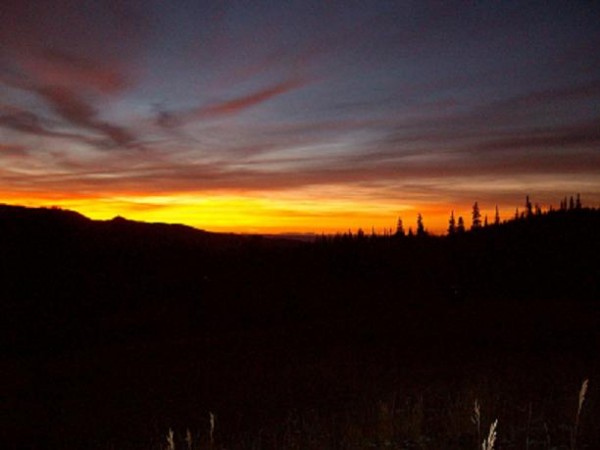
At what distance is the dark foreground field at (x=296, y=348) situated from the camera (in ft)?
28.1

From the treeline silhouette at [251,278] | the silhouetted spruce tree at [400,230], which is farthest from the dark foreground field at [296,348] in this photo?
the silhouetted spruce tree at [400,230]

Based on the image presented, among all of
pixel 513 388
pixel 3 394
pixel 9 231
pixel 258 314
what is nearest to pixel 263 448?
pixel 513 388

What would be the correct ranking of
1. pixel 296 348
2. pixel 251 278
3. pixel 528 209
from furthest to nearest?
pixel 528 209, pixel 251 278, pixel 296 348

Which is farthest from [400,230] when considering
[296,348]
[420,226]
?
[296,348]

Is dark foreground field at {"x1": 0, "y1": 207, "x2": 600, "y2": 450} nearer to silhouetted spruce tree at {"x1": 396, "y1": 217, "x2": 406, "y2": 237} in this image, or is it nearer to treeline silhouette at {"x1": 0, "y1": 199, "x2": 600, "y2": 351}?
treeline silhouette at {"x1": 0, "y1": 199, "x2": 600, "y2": 351}

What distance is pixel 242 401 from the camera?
18.6 m

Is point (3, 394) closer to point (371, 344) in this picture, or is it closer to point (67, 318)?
point (371, 344)

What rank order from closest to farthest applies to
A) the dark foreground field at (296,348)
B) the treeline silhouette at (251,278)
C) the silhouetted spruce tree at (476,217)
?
the dark foreground field at (296,348), the treeline silhouette at (251,278), the silhouetted spruce tree at (476,217)

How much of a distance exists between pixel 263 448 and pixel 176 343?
34548 millimetres

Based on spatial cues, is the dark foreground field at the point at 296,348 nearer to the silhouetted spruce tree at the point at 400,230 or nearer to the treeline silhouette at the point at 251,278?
the treeline silhouette at the point at 251,278

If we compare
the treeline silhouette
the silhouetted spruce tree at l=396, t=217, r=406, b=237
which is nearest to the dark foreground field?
the treeline silhouette

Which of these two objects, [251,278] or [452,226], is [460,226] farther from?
[251,278]

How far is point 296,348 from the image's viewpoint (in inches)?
1336

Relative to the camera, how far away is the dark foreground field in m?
8.58
